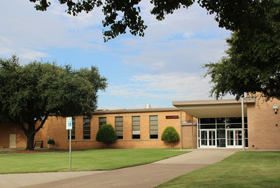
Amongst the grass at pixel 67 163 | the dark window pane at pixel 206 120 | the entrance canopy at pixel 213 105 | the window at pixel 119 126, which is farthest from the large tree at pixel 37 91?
the dark window pane at pixel 206 120

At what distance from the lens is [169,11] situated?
300 inches

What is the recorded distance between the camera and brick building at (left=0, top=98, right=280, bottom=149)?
32344 mm

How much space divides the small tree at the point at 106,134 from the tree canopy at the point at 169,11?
37.1 metres

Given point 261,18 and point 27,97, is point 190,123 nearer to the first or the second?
point 27,97

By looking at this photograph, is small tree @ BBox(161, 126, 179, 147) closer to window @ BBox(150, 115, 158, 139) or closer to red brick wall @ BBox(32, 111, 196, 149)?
red brick wall @ BBox(32, 111, 196, 149)

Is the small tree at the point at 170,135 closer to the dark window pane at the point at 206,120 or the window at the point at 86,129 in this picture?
the dark window pane at the point at 206,120

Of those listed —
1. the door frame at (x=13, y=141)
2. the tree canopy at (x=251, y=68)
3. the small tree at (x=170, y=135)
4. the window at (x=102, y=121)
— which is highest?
the tree canopy at (x=251, y=68)

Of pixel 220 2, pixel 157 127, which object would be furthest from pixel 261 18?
pixel 157 127

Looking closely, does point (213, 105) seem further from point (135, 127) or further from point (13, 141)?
point (13, 141)

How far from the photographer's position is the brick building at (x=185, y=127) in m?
32.3

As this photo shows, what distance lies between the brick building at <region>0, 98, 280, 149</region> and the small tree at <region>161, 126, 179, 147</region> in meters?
0.77

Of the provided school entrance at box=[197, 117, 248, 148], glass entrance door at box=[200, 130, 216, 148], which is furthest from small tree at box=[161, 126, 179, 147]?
glass entrance door at box=[200, 130, 216, 148]

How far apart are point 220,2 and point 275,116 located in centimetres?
2761

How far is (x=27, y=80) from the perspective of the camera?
32.8 meters
